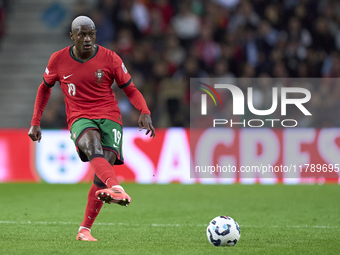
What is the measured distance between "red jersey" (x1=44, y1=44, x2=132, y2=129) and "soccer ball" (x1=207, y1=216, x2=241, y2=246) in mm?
1351

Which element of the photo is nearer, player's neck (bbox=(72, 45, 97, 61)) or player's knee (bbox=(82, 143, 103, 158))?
player's knee (bbox=(82, 143, 103, 158))

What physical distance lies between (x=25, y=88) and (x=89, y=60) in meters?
10.7

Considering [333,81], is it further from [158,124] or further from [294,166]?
[158,124]

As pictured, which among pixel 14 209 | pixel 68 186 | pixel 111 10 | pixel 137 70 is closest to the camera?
pixel 14 209

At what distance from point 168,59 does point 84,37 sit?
8825 millimetres

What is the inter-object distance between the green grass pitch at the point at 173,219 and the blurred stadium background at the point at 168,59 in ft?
1.89

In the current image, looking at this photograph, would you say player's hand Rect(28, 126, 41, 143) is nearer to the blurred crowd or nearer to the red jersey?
the red jersey

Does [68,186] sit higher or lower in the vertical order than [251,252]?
lower

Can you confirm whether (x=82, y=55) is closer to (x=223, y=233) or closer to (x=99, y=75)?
(x=99, y=75)

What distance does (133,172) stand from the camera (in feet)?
41.5

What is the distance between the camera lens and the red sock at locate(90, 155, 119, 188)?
5648mm

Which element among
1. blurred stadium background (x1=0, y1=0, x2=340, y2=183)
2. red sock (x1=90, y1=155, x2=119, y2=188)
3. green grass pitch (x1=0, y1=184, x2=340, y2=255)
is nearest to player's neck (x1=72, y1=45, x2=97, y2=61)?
red sock (x1=90, y1=155, x2=119, y2=188)

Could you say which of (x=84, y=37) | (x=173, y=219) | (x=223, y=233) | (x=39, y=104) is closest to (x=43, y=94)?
(x=39, y=104)

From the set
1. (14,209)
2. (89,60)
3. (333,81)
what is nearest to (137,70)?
(333,81)
